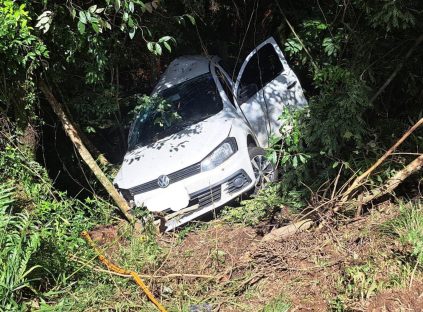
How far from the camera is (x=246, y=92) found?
6625 millimetres

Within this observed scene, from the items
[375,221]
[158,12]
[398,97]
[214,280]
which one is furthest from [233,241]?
[158,12]

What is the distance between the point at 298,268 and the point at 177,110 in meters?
3.06

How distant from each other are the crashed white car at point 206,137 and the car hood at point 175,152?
12 mm

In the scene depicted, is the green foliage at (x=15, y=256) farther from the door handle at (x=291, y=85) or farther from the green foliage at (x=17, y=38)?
the door handle at (x=291, y=85)

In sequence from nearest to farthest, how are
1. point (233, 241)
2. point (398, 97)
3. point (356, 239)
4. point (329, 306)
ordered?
point (329, 306), point (356, 239), point (233, 241), point (398, 97)

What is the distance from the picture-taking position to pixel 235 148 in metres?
5.54

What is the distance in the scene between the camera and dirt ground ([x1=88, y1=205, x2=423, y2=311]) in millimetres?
3545

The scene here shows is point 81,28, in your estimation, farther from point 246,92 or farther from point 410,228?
point 410,228

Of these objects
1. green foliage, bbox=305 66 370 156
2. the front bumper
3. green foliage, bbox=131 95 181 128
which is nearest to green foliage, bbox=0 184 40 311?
the front bumper

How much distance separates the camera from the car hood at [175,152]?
5.48 meters

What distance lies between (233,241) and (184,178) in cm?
99

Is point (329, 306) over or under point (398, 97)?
under

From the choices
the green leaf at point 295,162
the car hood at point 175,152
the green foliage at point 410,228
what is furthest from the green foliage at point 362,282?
the car hood at point 175,152

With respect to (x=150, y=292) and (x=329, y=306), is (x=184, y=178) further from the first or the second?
(x=329, y=306)
